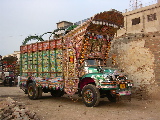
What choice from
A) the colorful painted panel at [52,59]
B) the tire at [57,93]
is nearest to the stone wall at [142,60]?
the tire at [57,93]

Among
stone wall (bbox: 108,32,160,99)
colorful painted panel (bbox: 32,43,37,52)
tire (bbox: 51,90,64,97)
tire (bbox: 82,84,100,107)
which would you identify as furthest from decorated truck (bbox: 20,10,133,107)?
stone wall (bbox: 108,32,160,99)

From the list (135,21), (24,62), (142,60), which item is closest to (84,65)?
(142,60)

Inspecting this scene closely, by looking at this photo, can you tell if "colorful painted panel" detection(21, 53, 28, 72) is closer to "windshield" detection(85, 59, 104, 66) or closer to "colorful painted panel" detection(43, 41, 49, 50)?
"colorful painted panel" detection(43, 41, 49, 50)

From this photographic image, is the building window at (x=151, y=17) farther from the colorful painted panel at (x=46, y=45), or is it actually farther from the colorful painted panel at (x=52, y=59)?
the colorful painted panel at (x=52, y=59)

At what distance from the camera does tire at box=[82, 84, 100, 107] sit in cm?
715

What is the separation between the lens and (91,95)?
732cm

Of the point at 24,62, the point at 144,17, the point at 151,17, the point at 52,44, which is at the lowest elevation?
the point at 24,62

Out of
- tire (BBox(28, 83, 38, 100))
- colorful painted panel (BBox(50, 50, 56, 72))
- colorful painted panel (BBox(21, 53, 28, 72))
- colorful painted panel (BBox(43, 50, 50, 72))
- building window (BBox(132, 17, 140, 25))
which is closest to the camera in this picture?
colorful painted panel (BBox(50, 50, 56, 72))

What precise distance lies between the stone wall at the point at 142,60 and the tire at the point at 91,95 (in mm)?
3659

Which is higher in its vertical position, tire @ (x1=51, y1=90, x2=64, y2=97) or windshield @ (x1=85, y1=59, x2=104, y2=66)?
windshield @ (x1=85, y1=59, x2=104, y2=66)

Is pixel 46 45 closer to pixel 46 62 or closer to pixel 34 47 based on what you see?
pixel 46 62

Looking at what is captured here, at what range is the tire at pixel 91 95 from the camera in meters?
7.15

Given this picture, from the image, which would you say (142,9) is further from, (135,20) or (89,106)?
(89,106)

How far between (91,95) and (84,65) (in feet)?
5.00
